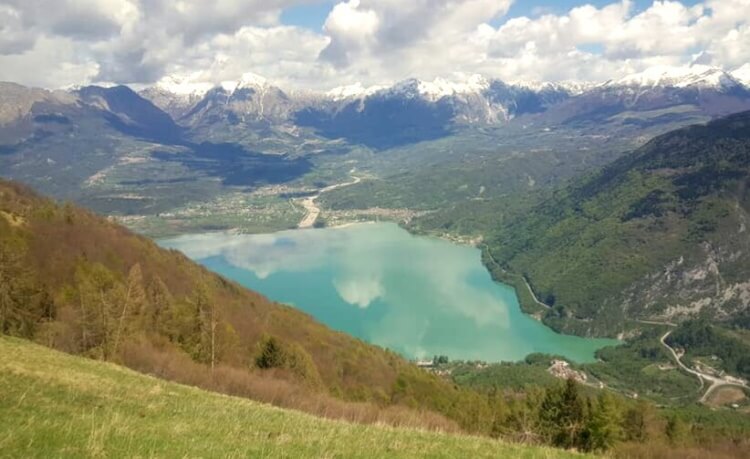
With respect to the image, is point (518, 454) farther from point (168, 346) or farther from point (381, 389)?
Result: point (381, 389)

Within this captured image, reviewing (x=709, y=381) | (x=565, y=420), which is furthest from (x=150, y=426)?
(x=709, y=381)

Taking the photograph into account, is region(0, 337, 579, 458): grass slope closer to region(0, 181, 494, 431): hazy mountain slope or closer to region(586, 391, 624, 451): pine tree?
region(0, 181, 494, 431): hazy mountain slope

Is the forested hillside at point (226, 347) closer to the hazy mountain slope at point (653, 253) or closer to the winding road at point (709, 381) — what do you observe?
the winding road at point (709, 381)

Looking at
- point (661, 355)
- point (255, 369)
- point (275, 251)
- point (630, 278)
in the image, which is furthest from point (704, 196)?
point (255, 369)

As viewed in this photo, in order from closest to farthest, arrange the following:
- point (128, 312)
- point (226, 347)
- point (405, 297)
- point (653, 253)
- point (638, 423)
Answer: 1. point (128, 312)
2. point (226, 347)
3. point (638, 423)
4. point (405, 297)
5. point (653, 253)

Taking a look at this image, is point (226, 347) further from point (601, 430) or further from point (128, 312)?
point (601, 430)

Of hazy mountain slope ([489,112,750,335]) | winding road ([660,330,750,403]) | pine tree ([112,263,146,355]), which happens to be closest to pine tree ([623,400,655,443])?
pine tree ([112,263,146,355])
